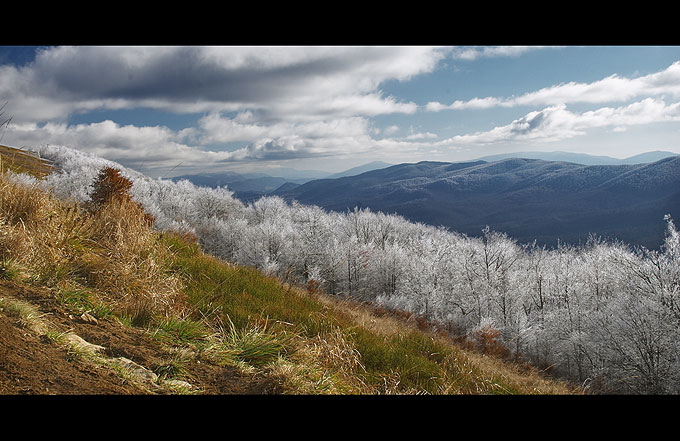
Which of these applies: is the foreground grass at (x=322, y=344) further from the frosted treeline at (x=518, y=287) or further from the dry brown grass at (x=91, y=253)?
the frosted treeline at (x=518, y=287)

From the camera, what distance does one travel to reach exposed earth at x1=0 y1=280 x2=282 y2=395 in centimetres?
240

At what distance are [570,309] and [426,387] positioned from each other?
44.6 meters

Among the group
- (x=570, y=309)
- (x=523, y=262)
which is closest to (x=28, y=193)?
(x=570, y=309)

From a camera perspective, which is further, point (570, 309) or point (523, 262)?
point (523, 262)

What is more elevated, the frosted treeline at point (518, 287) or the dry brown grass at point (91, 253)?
the dry brown grass at point (91, 253)

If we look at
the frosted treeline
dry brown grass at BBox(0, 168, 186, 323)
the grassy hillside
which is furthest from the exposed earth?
the frosted treeline

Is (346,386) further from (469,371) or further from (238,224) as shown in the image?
(238,224)

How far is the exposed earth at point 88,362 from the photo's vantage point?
2.40 metres

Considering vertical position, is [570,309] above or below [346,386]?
below

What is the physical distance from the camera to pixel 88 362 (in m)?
2.73

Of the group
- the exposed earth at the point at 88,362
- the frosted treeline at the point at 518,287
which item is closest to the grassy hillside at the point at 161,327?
the exposed earth at the point at 88,362

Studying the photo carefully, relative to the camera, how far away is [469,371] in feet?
16.9

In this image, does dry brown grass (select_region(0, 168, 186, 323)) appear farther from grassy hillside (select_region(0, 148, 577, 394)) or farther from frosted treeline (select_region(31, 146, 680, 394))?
frosted treeline (select_region(31, 146, 680, 394))

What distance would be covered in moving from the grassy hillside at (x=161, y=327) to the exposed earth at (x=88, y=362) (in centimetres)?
1
